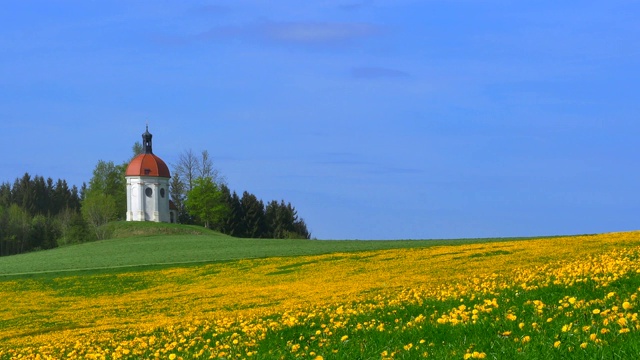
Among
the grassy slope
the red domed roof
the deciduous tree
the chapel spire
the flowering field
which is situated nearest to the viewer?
the flowering field

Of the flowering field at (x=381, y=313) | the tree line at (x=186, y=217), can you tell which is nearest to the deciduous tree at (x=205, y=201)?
the tree line at (x=186, y=217)

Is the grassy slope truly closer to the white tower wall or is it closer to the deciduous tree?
the white tower wall

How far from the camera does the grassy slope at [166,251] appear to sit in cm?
7181

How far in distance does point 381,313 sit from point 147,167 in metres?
120

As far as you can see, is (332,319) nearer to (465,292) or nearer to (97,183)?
(465,292)

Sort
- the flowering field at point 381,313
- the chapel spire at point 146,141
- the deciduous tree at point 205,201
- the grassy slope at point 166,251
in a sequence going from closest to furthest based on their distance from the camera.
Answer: the flowering field at point 381,313, the grassy slope at point 166,251, the deciduous tree at point 205,201, the chapel spire at point 146,141

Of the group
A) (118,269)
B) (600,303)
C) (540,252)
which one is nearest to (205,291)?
(540,252)

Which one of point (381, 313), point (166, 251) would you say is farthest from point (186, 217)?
point (381, 313)

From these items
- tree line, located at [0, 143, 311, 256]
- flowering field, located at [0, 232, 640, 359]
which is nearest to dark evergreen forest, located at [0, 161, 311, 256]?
tree line, located at [0, 143, 311, 256]

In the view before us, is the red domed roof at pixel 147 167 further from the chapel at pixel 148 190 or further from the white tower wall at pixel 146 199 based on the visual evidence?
the white tower wall at pixel 146 199

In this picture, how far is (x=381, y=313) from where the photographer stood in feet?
61.2

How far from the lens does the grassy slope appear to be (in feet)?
236

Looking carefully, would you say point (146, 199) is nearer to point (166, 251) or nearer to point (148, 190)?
point (148, 190)

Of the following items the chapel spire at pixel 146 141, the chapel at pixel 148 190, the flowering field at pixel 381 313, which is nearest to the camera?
the flowering field at pixel 381 313
